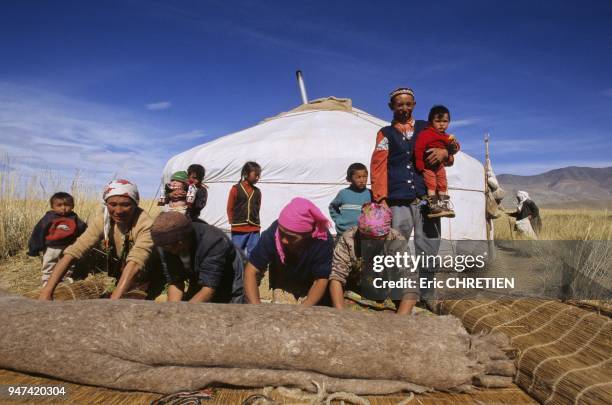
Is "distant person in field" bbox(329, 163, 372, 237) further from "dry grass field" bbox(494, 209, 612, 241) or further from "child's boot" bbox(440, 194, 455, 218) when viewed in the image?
"dry grass field" bbox(494, 209, 612, 241)

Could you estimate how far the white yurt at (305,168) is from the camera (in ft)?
22.2

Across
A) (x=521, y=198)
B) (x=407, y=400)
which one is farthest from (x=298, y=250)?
(x=521, y=198)

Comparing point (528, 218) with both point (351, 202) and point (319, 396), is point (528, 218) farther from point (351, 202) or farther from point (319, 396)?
point (319, 396)

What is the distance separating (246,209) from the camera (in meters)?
4.26

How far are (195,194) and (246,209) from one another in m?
0.56

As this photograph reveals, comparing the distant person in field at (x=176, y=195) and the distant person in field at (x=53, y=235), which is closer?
the distant person in field at (x=176, y=195)

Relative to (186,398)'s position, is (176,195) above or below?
above

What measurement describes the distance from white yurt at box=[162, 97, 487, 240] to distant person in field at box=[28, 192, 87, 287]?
3380 millimetres

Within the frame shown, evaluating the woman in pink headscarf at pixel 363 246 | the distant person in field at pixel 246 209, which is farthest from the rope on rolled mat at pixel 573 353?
the distant person in field at pixel 246 209

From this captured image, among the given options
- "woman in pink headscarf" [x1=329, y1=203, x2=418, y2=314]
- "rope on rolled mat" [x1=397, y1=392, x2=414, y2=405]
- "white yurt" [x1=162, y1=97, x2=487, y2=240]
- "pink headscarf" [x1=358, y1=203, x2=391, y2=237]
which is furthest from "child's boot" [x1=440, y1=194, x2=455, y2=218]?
"white yurt" [x1=162, y1=97, x2=487, y2=240]

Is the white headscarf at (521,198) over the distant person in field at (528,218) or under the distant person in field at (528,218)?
over

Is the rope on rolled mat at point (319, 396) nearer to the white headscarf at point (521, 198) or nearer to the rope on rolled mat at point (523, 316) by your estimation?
the rope on rolled mat at point (523, 316)

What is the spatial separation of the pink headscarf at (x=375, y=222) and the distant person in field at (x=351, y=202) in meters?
0.88

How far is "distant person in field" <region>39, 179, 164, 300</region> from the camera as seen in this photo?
2.46m
